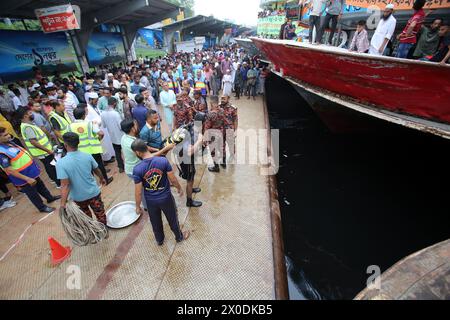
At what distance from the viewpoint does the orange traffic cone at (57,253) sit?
291 cm

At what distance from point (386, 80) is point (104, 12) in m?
13.3

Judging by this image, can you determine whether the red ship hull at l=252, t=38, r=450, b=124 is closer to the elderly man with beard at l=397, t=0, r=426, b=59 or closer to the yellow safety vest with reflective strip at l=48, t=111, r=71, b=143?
the elderly man with beard at l=397, t=0, r=426, b=59

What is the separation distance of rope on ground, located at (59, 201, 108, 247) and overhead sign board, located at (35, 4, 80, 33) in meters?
7.34

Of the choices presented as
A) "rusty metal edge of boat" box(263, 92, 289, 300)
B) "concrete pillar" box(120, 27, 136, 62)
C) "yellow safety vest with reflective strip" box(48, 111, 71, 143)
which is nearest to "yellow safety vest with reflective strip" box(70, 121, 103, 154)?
"yellow safety vest with reflective strip" box(48, 111, 71, 143)

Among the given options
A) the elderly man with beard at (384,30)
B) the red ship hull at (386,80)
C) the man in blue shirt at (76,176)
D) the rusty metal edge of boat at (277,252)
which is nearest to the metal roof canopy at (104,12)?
the man in blue shirt at (76,176)

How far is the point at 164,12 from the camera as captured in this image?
1530 centimetres

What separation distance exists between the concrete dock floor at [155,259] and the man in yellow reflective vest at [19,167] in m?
0.47

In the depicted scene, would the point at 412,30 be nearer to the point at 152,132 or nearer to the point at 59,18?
the point at 152,132

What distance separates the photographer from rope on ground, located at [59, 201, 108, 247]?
2.82 metres

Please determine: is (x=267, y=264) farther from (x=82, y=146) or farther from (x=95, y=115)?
(x=95, y=115)

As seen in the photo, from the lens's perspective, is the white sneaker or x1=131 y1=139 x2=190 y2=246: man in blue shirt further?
the white sneaker

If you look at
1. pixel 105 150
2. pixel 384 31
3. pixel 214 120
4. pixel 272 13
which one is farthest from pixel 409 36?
pixel 272 13

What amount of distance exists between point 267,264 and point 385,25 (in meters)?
5.30
